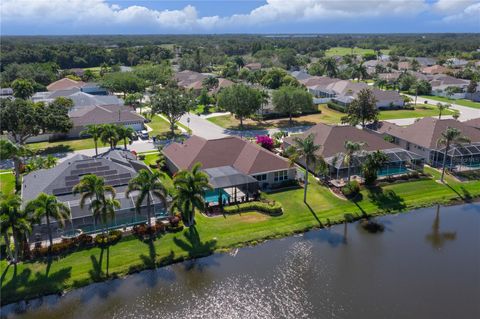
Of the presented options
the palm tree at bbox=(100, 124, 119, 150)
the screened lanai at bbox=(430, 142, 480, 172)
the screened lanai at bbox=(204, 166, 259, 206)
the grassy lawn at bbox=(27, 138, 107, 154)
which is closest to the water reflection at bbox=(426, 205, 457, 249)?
the screened lanai at bbox=(430, 142, 480, 172)

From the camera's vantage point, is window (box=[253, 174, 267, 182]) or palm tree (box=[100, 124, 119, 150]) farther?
palm tree (box=[100, 124, 119, 150])

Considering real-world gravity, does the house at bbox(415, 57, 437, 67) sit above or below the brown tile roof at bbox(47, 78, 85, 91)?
above

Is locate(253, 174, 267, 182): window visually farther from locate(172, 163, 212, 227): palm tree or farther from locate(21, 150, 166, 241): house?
locate(21, 150, 166, 241): house

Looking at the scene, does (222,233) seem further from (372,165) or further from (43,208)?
(372,165)

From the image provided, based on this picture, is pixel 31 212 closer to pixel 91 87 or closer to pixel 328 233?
pixel 328 233

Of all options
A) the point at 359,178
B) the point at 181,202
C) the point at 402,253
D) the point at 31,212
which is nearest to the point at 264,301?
the point at 181,202

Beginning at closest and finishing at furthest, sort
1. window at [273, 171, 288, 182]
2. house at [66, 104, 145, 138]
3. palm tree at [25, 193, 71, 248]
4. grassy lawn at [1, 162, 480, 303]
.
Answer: grassy lawn at [1, 162, 480, 303], palm tree at [25, 193, 71, 248], window at [273, 171, 288, 182], house at [66, 104, 145, 138]

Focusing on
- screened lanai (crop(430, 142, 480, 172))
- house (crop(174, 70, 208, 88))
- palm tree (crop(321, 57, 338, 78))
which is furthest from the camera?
palm tree (crop(321, 57, 338, 78))
